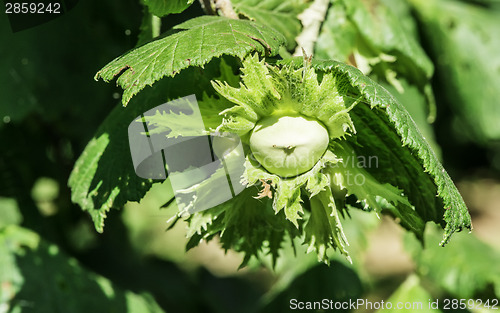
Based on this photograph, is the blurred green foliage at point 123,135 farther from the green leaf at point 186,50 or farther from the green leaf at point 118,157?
the green leaf at point 186,50

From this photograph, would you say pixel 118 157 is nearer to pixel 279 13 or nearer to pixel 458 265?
pixel 279 13

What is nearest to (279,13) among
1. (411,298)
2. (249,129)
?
Answer: (249,129)

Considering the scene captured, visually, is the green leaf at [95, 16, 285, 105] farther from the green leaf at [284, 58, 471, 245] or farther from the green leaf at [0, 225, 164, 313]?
the green leaf at [0, 225, 164, 313]

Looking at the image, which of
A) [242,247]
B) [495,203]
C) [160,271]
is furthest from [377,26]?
[495,203]

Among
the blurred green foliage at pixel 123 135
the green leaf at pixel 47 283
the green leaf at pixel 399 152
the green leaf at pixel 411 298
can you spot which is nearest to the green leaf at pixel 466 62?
the blurred green foliage at pixel 123 135

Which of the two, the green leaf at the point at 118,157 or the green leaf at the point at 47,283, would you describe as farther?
the green leaf at the point at 47,283

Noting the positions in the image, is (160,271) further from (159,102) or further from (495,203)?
(495,203)

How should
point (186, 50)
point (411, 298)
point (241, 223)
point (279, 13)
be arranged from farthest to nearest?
1. point (411, 298)
2. point (279, 13)
3. point (241, 223)
4. point (186, 50)
